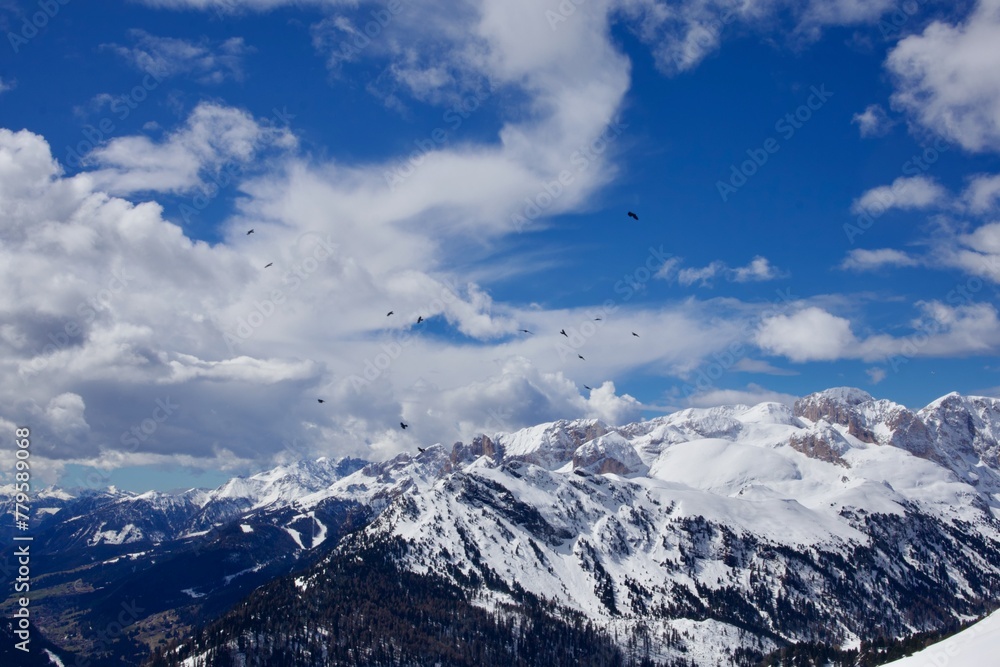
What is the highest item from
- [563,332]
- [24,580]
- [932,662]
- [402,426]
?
[563,332]

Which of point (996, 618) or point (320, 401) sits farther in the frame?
point (996, 618)

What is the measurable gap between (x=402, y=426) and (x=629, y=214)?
170 ft

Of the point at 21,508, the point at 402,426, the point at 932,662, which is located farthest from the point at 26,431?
the point at 932,662

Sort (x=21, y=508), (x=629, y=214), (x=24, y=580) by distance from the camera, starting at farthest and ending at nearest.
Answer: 1. (x=24, y=580)
2. (x=21, y=508)
3. (x=629, y=214)

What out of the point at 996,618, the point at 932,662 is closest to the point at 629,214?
the point at 932,662

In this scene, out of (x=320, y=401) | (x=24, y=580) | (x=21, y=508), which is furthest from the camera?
(x=24, y=580)

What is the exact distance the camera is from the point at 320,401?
Answer: 102m

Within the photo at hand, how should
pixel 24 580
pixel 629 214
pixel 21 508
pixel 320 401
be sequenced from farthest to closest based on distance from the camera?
pixel 24 580 < pixel 21 508 < pixel 320 401 < pixel 629 214

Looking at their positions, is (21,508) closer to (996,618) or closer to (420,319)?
(420,319)

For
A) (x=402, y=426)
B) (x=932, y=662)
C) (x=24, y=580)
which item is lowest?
(x=932, y=662)

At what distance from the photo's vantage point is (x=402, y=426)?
103m

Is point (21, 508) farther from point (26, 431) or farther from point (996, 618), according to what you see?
point (996, 618)

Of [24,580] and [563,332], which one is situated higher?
[563,332]

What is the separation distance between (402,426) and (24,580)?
396 feet
